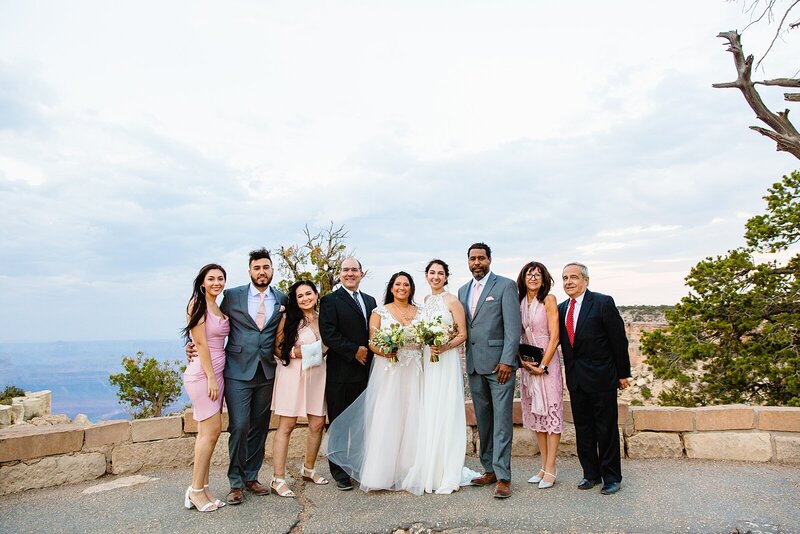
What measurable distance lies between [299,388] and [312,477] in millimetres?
964

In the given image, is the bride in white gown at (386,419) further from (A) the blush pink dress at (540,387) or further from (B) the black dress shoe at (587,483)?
(B) the black dress shoe at (587,483)

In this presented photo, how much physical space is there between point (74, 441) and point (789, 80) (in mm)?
8810

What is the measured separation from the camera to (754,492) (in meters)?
4.97

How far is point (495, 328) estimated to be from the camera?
5.13 meters

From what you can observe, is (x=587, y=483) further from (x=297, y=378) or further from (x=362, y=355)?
(x=297, y=378)

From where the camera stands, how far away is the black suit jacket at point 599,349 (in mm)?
4980

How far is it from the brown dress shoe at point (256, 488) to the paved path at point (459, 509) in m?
0.08

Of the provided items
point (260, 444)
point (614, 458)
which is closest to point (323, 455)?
point (260, 444)

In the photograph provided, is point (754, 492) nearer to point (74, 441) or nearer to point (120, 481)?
point (120, 481)

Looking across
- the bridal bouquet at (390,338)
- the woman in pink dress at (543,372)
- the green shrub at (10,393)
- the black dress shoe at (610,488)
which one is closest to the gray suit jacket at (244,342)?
the bridal bouquet at (390,338)

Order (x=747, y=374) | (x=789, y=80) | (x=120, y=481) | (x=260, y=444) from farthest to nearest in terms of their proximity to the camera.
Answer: (x=747, y=374) → (x=789, y=80) → (x=120, y=481) → (x=260, y=444)

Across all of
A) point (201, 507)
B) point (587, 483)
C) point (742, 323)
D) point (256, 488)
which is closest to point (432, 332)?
point (587, 483)

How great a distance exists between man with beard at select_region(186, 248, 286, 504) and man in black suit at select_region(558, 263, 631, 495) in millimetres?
2831

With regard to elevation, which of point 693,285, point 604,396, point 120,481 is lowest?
point 120,481
